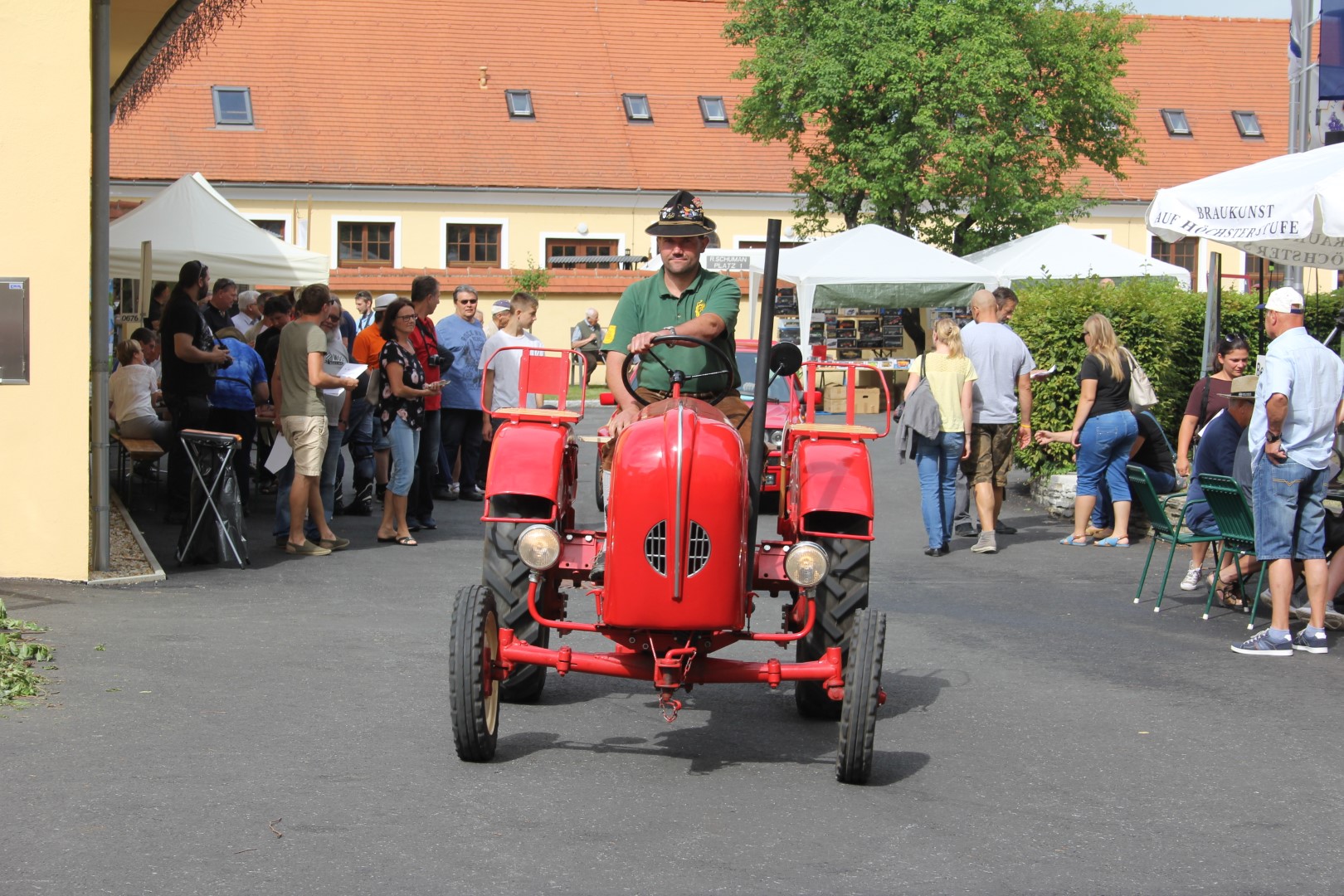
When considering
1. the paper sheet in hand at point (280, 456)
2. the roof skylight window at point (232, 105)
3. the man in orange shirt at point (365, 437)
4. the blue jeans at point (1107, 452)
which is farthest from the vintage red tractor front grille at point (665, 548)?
the roof skylight window at point (232, 105)

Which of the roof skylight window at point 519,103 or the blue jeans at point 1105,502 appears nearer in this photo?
the blue jeans at point 1105,502

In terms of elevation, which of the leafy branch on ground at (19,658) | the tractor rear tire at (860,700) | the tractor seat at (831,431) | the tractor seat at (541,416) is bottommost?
the leafy branch on ground at (19,658)

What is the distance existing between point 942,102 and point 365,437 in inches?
855

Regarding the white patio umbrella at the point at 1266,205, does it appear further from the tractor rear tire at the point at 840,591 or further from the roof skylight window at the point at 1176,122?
the roof skylight window at the point at 1176,122

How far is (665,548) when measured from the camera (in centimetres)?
562

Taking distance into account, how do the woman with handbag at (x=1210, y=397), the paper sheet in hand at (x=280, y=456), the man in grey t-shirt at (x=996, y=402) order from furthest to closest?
1. the man in grey t-shirt at (x=996, y=402)
2. the paper sheet in hand at (x=280, y=456)
3. the woman with handbag at (x=1210, y=397)

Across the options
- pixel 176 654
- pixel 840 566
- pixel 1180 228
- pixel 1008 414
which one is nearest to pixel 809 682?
pixel 840 566

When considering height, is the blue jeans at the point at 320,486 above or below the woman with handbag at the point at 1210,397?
below

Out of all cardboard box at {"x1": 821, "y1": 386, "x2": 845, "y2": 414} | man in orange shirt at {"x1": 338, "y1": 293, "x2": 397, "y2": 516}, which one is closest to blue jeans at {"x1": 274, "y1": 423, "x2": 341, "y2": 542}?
man in orange shirt at {"x1": 338, "y1": 293, "x2": 397, "y2": 516}

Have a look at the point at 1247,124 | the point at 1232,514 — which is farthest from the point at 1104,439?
the point at 1247,124

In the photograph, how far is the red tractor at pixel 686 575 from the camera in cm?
564

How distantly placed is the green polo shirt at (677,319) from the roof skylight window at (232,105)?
126 feet

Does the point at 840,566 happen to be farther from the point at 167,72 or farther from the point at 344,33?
the point at 344,33

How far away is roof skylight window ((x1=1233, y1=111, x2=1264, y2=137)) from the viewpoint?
163ft
